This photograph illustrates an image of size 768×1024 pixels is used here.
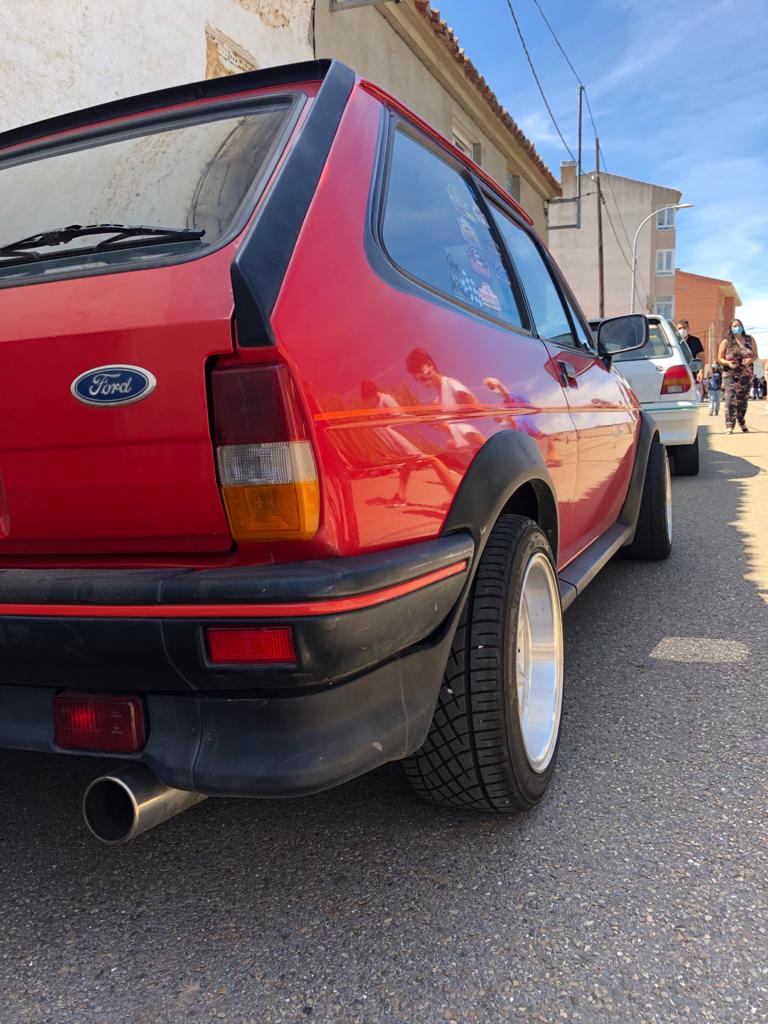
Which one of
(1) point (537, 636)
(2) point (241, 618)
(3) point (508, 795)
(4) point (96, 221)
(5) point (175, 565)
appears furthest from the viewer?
(1) point (537, 636)

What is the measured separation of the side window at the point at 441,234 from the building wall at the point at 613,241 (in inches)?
1494

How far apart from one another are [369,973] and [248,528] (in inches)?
34.5

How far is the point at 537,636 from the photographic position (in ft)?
7.47

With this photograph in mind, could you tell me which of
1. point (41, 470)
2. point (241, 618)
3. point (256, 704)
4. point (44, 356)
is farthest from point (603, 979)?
point (44, 356)

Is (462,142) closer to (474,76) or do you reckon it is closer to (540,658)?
(474,76)

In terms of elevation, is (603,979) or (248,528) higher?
(248,528)

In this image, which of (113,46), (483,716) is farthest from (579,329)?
(113,46)

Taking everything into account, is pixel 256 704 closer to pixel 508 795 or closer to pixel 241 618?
pixel 241 618

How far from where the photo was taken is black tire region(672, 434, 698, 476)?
8398 millimetres

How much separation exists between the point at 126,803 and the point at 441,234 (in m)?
1.55

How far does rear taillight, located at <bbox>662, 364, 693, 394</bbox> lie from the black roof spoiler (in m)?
6.66

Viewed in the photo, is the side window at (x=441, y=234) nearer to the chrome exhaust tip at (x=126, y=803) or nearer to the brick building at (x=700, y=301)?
the chrome exhaust tip at (x=126, y=803)

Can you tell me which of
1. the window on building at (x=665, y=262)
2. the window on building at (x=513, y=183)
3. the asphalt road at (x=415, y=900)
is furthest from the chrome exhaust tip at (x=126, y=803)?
the window on building at (x=665, y=262)

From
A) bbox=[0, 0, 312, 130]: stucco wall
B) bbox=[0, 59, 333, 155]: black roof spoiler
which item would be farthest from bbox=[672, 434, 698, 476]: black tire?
bbox=[0, 59, 333, 155]: black roof spoiler
